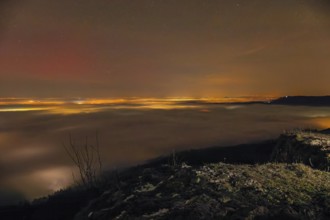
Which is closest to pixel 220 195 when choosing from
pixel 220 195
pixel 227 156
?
pixel 220 195

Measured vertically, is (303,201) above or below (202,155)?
above

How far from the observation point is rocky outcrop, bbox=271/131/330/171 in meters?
17.3

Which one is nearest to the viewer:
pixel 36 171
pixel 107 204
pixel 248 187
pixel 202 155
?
pixel 248 187

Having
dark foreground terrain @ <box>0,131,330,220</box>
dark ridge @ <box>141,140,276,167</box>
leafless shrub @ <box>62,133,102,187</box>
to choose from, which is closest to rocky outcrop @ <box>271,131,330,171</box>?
dark foreground terrain @ <box>0,131,330,220</box>

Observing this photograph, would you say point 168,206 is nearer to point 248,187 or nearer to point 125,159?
point 248,187

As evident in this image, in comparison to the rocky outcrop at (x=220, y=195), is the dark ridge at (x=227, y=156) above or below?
below

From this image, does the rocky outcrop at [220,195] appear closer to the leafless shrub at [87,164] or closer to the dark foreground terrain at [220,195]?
the dark foreground terrain at [220,195]

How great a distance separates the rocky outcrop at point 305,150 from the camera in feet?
56.8

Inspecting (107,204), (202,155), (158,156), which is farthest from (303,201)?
(158,156)

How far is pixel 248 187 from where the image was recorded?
10062 millimetres

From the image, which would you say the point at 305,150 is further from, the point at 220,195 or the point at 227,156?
the point at 227,156

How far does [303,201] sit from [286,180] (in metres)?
1.96

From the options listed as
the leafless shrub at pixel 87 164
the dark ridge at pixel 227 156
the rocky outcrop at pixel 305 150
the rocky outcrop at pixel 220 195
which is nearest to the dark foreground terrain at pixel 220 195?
the rocky outcrop at pixel 220 195

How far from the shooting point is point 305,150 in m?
19.6
